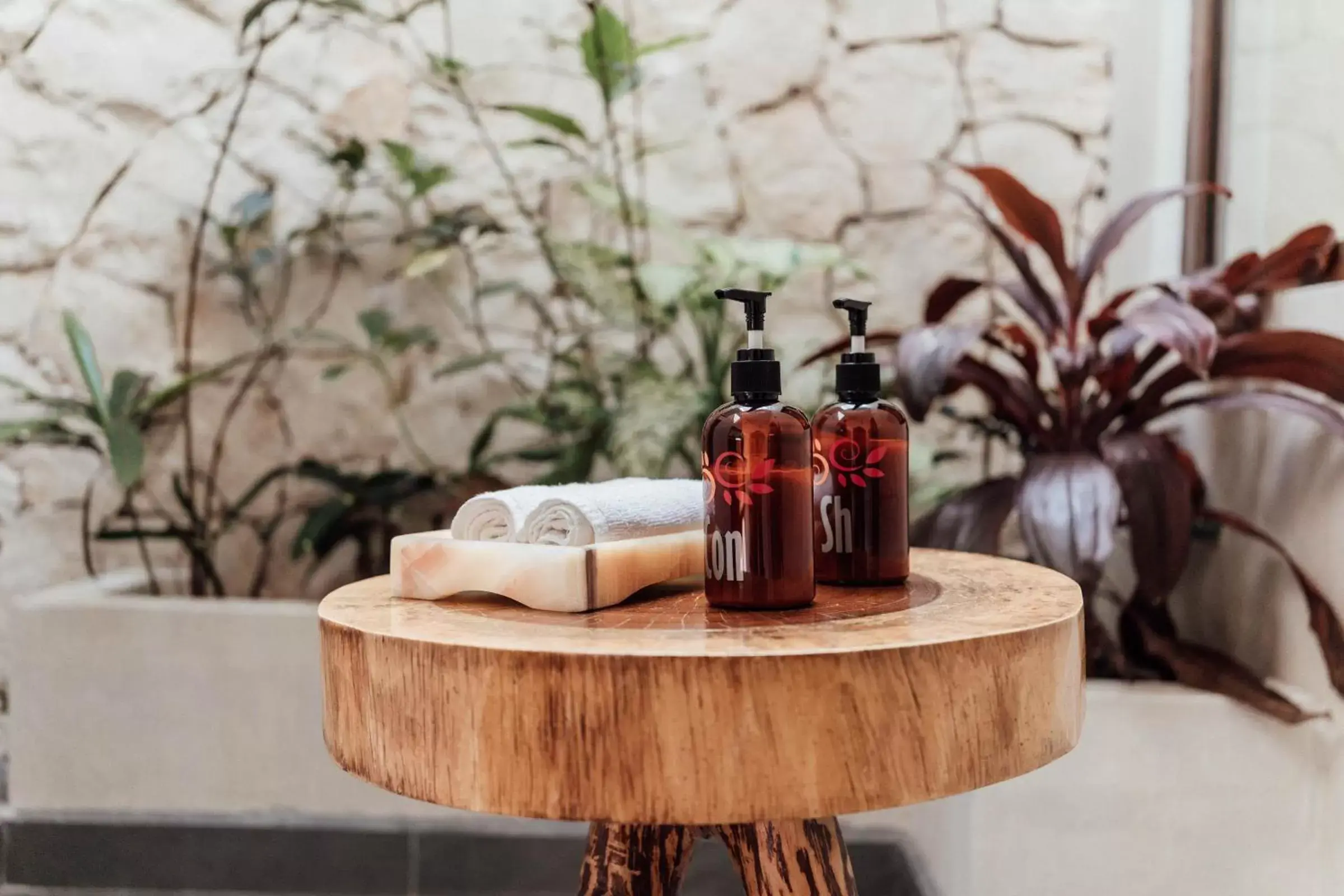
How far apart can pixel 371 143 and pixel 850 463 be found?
140 cm

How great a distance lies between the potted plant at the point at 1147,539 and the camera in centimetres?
115

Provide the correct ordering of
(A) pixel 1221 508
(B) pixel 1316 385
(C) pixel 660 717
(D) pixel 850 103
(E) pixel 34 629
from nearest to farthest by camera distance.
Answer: (C) pixel 660 717, (B) pixel 1316 385, (A) pixel 1221 508, (E) pixel 34 629, (D) pixel 850 103

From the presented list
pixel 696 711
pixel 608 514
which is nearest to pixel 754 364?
pixel 608 514

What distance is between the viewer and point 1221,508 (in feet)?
Result: 4.77

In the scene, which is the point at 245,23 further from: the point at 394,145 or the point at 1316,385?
the point at 1316,385

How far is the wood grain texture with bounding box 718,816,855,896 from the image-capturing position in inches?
30.3

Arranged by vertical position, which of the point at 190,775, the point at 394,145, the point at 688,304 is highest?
the point at 394,145

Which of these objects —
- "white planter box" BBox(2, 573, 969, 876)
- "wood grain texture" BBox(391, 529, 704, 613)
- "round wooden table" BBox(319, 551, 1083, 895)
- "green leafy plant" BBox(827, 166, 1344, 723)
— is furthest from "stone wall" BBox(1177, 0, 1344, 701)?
"wood grain texture" BBox(391, 529, 704, 613)

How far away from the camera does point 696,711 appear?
55cm

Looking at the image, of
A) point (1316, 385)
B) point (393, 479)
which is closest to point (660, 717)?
point (1316, 385)

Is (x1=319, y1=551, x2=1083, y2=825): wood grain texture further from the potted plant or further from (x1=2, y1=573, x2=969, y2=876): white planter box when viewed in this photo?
(x1=2, y1=573, x2=969, y2=876): white planter box

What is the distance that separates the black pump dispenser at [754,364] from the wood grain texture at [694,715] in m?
0.17

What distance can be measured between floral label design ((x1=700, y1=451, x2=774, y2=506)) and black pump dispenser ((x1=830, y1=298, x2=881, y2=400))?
0.66 ft

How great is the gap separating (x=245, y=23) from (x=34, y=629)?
108 centimetres
